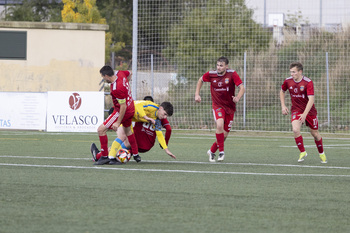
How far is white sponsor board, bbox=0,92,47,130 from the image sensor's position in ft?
66.2

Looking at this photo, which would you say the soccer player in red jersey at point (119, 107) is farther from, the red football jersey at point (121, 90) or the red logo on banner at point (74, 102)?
the red logo on banner at point (74, 102)

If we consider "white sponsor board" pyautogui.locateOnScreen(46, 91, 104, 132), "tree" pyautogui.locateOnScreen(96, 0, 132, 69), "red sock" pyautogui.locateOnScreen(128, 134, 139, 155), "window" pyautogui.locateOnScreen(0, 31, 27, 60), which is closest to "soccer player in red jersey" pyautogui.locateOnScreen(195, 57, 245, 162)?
"red sock" pyautogui.locateOnScreen(128, 134, 139, 155)

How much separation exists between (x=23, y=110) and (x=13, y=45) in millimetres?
4878

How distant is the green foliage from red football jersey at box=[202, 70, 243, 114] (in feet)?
92.4

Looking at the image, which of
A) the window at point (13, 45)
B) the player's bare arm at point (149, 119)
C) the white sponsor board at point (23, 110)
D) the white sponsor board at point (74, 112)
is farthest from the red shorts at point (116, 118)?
the window at point (13, 45)

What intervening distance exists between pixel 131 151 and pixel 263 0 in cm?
1559

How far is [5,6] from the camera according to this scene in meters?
42.5

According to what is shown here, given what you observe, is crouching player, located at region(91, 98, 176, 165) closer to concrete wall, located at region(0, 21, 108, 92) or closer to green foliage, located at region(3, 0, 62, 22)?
concrete wall, located at region(0, 21, 108, 92)

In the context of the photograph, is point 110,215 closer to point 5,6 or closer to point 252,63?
point 252,63

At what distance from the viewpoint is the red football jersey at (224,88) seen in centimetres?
1106

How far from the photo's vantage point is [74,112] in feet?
65.6

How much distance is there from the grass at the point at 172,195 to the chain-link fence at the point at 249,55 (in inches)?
453

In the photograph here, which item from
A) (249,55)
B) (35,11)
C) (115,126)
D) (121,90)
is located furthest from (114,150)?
(35,11)

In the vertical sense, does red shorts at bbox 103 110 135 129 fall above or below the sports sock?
above
